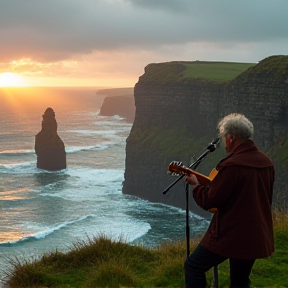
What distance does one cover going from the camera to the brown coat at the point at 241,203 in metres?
5.78

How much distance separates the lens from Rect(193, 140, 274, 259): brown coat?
5.78m

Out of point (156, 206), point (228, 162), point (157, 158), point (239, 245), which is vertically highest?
point (228, 162)

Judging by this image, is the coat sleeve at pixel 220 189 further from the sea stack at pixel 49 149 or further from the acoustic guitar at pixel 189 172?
the sea stack at pixel 49 149

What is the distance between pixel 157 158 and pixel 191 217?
50.3ft

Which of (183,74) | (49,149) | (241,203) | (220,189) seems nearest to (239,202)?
(241,203)

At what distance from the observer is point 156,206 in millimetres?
60875

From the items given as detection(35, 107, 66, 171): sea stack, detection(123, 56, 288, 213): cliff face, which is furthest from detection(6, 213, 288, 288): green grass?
detection(35, 107, 66, 171): sea stack

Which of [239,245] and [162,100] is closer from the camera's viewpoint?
[239,245]

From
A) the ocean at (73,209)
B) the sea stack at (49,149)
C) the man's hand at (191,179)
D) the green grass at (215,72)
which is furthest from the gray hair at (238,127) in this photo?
the sea stack at (49,149)

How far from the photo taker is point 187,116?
70.7 m

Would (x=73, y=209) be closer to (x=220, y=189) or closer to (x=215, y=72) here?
(x=215, y=72)

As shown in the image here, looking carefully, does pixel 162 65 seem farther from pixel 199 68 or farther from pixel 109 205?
pixel 109 205

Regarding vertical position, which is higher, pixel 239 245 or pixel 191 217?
pixel 239 245

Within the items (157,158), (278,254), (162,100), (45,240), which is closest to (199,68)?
(162,100)
